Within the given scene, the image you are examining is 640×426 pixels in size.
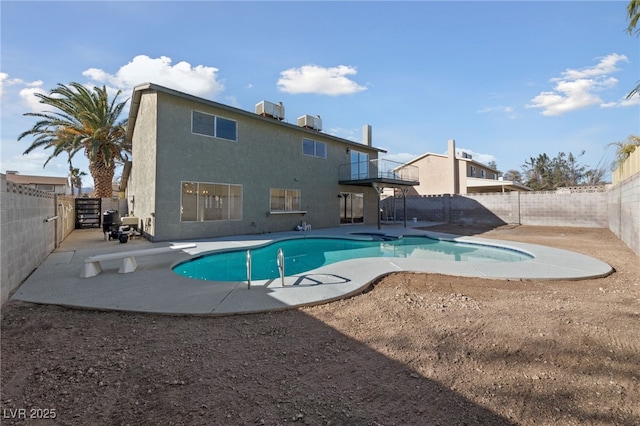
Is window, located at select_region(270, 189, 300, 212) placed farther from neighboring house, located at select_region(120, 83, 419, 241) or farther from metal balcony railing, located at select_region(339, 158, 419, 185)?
metal balcony railing, located at select_region(339, 158, 419, 185)

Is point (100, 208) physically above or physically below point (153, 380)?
above

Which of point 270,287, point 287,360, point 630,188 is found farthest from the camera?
point 630,188

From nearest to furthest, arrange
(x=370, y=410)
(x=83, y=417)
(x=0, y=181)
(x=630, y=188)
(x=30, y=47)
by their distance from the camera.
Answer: (x=83, y=417) → (x=370, y=410) → (x=0, y=181) → (x=30, y=47) → (x=630, y=188)

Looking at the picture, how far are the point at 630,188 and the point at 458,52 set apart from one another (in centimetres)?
753

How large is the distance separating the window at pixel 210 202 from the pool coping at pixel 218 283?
148 inches

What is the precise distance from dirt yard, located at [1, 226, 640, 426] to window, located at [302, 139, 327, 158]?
40.8 feet

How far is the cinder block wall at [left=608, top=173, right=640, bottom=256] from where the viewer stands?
8.03m

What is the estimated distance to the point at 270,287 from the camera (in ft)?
16.7

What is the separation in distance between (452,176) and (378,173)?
13.3 meters

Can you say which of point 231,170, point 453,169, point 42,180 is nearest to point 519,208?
point 453,169

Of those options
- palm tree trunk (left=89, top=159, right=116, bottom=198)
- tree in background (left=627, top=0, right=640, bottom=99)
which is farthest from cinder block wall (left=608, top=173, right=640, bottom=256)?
palm tree trunk (left=89, top=159, right=116, bottom=198)

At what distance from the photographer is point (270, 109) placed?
50.8 ft

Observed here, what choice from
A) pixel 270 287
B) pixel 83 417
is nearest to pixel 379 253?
pixel 270 287

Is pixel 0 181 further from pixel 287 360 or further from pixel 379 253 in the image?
pixel 379 253
